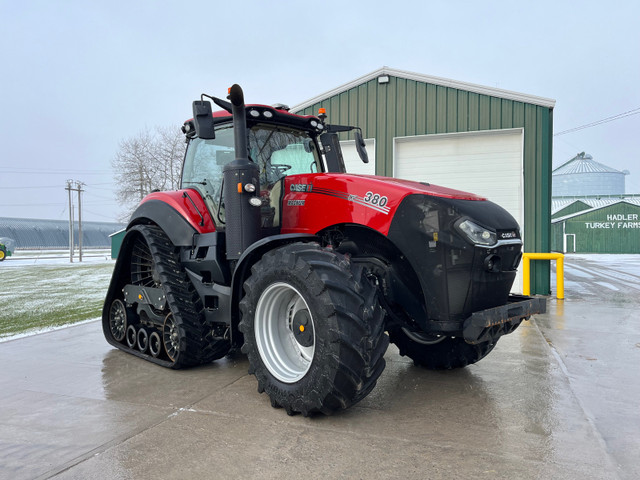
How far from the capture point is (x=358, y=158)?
38.0 ft

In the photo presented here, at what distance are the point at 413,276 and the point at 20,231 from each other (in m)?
67.2

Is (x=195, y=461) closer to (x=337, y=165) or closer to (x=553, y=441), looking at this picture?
(x=553, y=441)

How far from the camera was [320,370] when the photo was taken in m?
3.25

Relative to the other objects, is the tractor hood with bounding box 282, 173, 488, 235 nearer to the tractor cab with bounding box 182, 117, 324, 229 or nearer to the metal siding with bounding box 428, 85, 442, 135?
the tractor cab with bounding box 182, 117, 324, 229

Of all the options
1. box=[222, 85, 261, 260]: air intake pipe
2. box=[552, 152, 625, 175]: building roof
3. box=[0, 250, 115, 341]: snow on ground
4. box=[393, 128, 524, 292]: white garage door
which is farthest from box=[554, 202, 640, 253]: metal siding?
box=[222, 85, 261, 260]: air intake pipe

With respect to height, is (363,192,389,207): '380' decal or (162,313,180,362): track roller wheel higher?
(363,192,389,207): '380' decal

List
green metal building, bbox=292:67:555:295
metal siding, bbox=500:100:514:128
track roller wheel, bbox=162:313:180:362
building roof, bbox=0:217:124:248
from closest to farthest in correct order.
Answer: track roller wheel, bbox=162:313:180:362
green metal building, bbox=292:67:555:295
metal siding, bbox=500:100:514:128
building roof, bbox=0:217:124:248

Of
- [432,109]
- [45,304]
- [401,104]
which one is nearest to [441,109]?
[432,109]

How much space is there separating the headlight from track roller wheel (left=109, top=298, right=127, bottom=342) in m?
3.97

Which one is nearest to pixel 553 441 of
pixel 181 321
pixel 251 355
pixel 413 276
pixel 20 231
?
pixel 413 276

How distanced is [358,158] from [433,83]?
2.36 metres

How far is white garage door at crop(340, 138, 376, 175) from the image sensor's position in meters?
11.4

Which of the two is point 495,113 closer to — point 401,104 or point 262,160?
point 401,104

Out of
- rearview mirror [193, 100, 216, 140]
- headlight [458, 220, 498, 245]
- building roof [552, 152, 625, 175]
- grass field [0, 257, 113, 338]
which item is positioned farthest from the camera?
building roof [552, 152, 625, 175]
